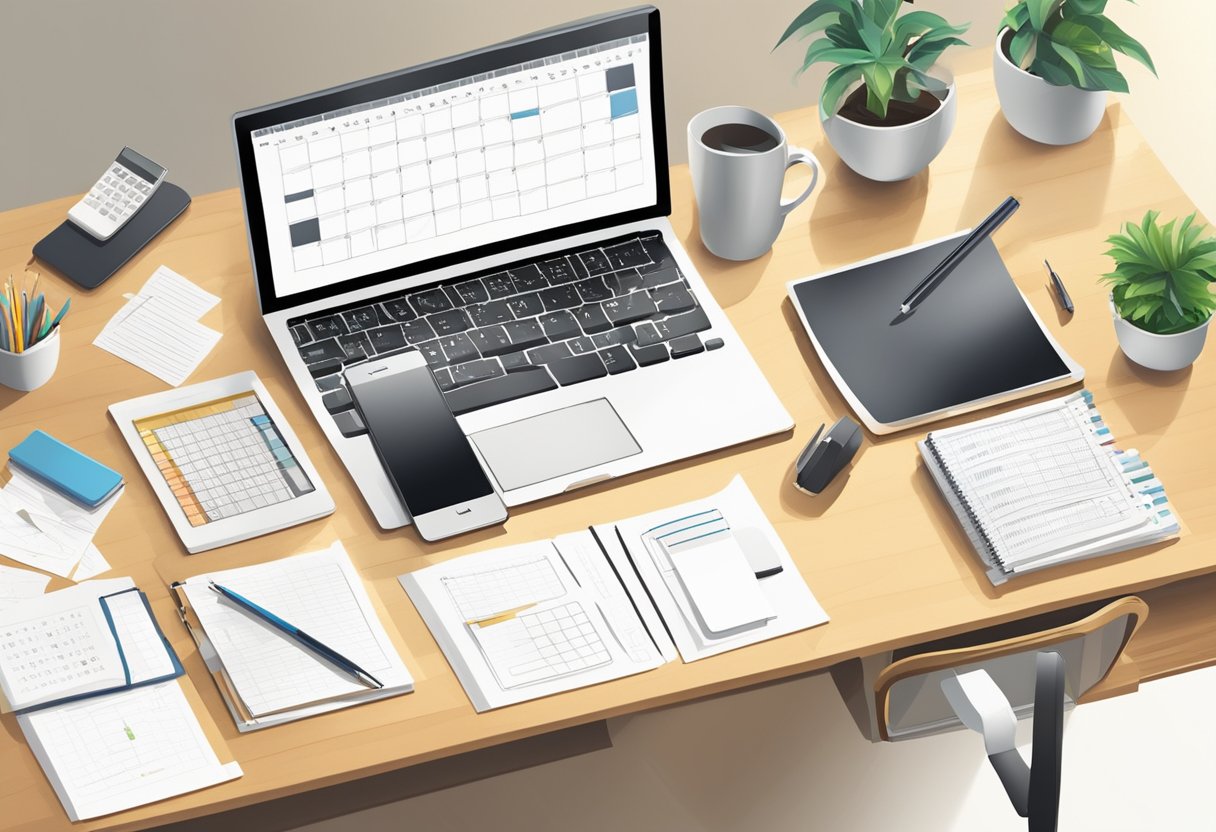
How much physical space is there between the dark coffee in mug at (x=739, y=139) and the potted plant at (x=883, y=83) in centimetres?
12

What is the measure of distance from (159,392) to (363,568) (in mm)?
350

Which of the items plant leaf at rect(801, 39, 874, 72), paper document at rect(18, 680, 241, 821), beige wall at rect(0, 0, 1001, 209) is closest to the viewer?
paper document at rect(18, 680, 241, 821)

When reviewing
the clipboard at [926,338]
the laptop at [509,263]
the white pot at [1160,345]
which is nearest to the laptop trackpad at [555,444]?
the laptop at [509,263]

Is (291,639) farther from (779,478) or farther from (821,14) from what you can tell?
(821,14)

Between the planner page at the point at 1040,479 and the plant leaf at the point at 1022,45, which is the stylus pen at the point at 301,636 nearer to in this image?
the planner page at the point at 1040,479

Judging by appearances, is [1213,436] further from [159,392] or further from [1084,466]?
[159,392]

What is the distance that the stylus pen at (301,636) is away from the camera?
4.67 ft

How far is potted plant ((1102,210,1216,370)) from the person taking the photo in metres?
1.62

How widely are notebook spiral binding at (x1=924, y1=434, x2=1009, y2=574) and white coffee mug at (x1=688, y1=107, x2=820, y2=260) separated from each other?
353 mm

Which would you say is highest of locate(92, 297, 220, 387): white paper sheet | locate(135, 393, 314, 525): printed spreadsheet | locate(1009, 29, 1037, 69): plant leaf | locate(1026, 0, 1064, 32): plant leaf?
locate(1026, 0, 1064, 32): plant leaf

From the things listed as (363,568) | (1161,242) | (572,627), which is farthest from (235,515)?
(1161,242)

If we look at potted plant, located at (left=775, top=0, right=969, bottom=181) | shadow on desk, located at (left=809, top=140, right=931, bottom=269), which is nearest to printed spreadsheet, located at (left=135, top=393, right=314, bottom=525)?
shadow on desk, located at (left=809, top=140, right=931, bottom=269)

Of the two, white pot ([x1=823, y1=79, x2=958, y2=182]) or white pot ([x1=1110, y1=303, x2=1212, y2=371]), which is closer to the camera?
white pot ([x1=1110, y1=303, x2=1212, y2=371])

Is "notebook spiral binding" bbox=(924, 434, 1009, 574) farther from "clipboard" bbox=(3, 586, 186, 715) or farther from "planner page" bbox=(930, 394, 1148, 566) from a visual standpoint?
"clipboard" bbox=(3, 586, 186, 715)
